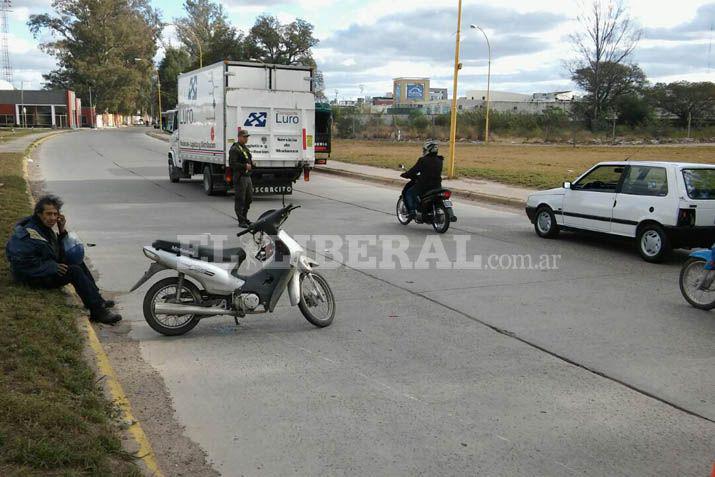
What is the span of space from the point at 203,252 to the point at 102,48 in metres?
114

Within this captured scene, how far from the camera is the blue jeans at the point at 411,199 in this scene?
13742 millimetres

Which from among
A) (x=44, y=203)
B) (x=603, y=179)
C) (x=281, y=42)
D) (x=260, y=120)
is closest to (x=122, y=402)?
(x=44, y=203)

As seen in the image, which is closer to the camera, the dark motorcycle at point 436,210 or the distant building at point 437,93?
the dark motorcycle at point 436,210

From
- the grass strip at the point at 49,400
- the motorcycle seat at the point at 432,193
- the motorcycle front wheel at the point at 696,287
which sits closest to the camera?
the grass strip at the point at 49,400

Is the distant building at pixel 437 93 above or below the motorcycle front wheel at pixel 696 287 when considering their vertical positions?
above

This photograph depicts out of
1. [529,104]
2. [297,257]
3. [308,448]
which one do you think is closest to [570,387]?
[308,448]

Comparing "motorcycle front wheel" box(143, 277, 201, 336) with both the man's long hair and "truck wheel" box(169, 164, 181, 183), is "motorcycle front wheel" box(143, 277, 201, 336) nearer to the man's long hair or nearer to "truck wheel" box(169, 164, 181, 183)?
the man's long hair

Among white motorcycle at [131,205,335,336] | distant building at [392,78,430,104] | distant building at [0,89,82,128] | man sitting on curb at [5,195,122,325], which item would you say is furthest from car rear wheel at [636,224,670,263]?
distant building at [392,78,430,104]

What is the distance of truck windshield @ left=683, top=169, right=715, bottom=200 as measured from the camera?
10.5 m

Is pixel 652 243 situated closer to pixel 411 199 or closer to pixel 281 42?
pixel 411 199

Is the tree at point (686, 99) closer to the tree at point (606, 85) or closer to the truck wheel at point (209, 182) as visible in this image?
the tree at point (606, 85)

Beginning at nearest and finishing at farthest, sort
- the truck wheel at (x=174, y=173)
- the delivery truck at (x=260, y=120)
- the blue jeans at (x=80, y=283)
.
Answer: the blue jeans at (x=80, y=283), the delivery truck at (x=260, y=120), the truck wheel at (x=174, y=173)

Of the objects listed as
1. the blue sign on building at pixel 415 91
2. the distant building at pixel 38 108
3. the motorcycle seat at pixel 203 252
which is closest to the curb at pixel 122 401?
the motorcycle seat at pixel 203 252

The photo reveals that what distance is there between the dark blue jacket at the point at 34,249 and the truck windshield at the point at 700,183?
28.7ft
